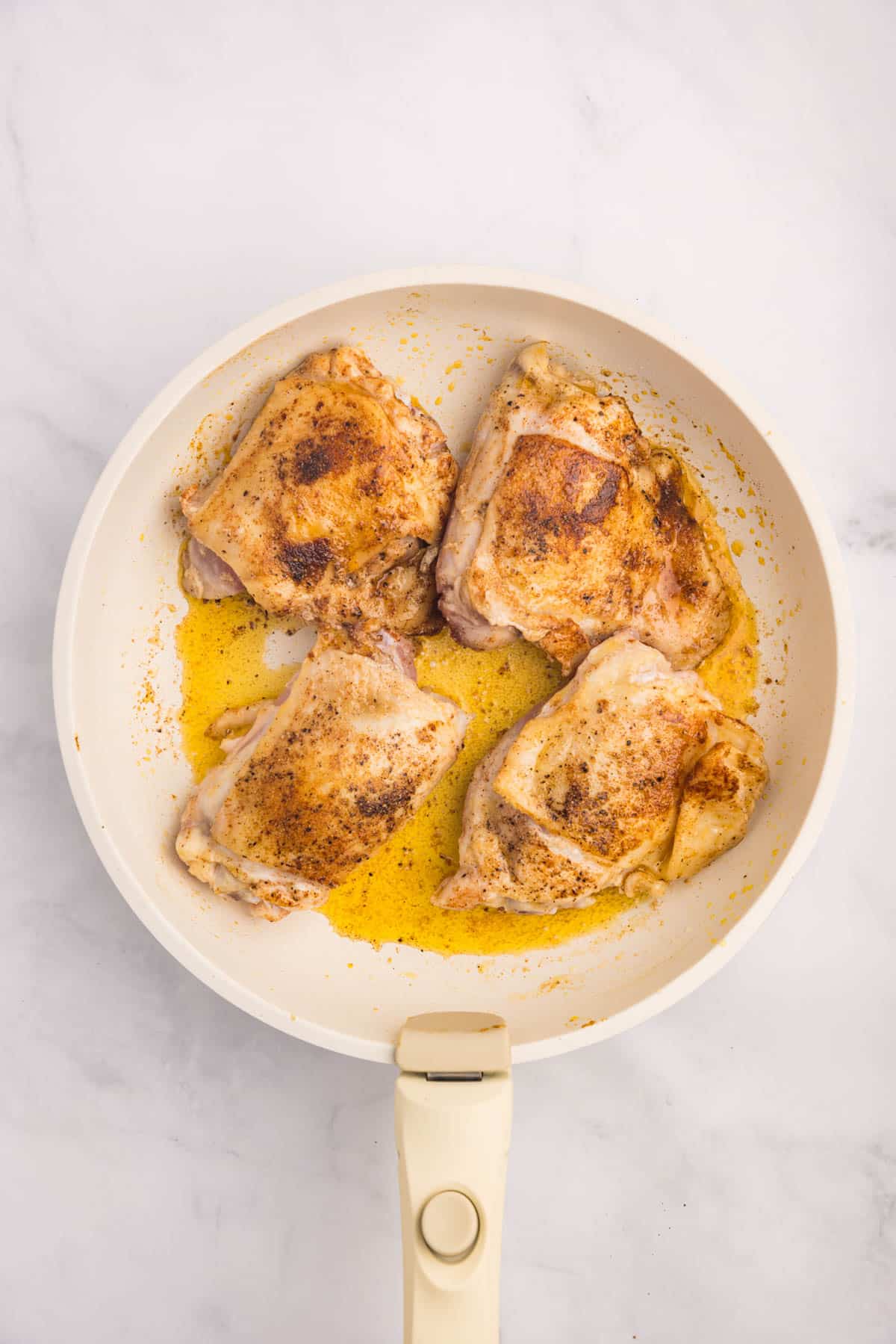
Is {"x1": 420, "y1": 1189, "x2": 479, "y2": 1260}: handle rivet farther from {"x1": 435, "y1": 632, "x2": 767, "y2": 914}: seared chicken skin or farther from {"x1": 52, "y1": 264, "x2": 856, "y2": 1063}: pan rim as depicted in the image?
{"x1": 435, "y1": 632, "x2": 767, "y2": 914}: seared chicken skin

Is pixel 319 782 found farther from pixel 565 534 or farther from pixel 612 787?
pixel 565 534

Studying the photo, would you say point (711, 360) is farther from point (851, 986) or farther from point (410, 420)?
point (851, 986)

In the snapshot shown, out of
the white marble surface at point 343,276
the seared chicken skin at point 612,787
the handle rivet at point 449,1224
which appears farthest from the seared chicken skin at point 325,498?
the handle rivet at point 449,1224

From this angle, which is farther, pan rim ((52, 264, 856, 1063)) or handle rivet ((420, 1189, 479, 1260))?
pan rim ((52, 264, 856, 1063))

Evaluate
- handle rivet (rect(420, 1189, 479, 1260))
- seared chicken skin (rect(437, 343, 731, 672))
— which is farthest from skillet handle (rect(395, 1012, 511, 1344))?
seared chicken skin (rect(437, 343, 731, 672))

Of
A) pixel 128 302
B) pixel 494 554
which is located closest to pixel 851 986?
pixel 494 554

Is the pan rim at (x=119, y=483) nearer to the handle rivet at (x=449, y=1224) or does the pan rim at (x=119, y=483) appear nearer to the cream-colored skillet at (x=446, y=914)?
the cream-colored skillet at (x=446, y=914)

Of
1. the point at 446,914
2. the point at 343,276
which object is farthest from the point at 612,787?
the point at 343,276
